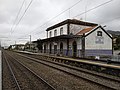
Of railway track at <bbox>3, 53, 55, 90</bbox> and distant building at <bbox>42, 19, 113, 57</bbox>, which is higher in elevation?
distant building at <bbox>42, 19, 113, 57</bbox>

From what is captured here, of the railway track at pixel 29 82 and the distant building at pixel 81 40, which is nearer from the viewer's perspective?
the railway track at pixel 29 82

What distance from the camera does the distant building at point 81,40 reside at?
28250mm

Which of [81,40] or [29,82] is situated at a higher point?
[81,40]

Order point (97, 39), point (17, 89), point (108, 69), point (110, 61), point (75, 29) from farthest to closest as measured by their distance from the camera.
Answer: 1. point (75, 29)
2. point (97, 39)
3. point (110, 61)
4. point (108, 69)
5. point (17, 89)

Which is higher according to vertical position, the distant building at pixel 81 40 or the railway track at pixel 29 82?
the distant building at pixel 81 40

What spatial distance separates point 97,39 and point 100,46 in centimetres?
161

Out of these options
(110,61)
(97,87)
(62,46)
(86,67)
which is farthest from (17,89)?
(62,46)

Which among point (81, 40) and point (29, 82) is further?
point (81, 40)

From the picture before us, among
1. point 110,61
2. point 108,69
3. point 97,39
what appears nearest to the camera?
point 108,69

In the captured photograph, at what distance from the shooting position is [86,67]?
51.3 ft

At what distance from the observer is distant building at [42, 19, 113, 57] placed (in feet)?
92.7

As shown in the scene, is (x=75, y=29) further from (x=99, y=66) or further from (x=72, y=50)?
(x=99, y=66)

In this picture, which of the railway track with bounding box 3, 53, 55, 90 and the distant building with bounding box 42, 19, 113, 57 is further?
the distant building with bounding box 42, 19, 113, 57

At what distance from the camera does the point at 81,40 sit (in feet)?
93.0
